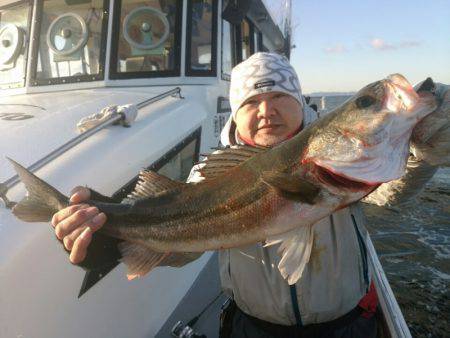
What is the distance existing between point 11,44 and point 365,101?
5753 mm

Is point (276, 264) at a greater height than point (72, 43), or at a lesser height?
lesser

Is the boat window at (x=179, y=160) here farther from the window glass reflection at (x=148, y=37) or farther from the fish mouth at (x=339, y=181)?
the fish mouth at (x=339, y=181)

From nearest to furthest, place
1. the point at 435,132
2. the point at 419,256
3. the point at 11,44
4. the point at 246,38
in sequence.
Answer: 1. the point at 435,132
2. the point at 11,44
3. the point at 246,38
4. the point at 419,256

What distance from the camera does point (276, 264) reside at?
2.72 metres

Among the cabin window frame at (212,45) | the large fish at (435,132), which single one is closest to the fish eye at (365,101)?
the large fish at (435,132)

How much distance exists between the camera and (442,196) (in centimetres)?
1384

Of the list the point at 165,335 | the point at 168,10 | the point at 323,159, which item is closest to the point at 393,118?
the point at 323,159

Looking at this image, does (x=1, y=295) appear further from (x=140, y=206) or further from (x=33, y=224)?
(x=140, y=206)

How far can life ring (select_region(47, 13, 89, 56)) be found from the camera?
577 centimetres

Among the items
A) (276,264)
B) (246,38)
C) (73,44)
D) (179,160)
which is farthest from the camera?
(246,38)

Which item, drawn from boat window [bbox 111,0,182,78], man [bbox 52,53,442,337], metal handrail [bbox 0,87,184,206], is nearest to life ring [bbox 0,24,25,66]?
boat window [bbox 111,0,182,78]

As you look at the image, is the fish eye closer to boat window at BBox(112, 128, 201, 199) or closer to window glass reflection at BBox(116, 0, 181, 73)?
boat window at BBox(112, 128, 201, 199)

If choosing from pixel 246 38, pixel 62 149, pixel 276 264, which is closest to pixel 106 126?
pixel 62 149

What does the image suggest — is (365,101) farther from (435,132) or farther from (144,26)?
(144,26)
